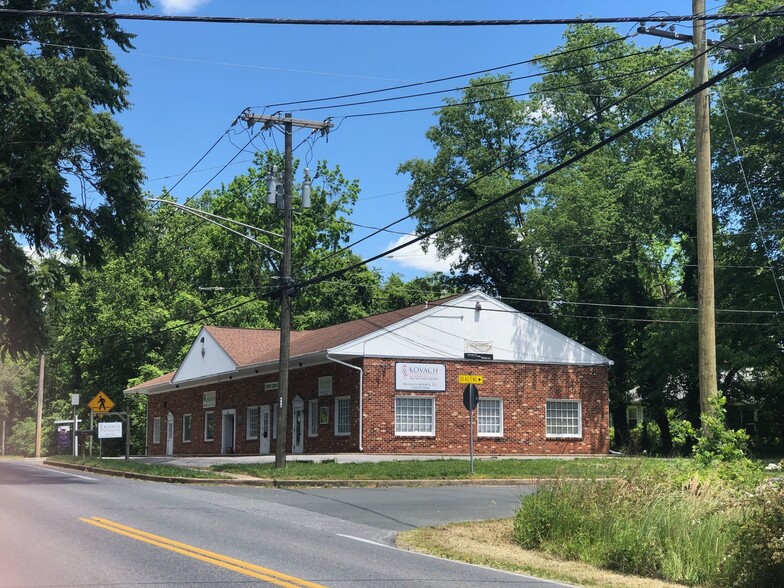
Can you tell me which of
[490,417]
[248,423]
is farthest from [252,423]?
[490,417]

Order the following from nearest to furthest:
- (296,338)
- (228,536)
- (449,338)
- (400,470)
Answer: (228,536)
(400,470)
(449,338)
(296,338)

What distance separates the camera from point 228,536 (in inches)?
461

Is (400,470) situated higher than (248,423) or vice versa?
(248,423)

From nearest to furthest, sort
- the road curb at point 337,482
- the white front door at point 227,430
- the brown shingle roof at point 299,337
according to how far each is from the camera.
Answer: the road curb at point 337,482, the brown shingle roof at point 299,337, the white front door at point 227,430

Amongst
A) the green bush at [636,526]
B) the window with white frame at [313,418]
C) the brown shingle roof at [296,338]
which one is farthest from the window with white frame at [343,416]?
the green bush at [636,526]

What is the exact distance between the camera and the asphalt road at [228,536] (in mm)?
8852

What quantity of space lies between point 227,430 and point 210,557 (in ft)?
106

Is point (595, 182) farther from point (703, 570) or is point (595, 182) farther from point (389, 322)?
point (703, 570)

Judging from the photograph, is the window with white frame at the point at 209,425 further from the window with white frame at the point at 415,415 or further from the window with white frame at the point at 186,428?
the window with white frame at the point at 415,415

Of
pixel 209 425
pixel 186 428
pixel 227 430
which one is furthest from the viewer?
pixel 186 428

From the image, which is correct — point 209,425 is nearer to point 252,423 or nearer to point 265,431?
point 252,423

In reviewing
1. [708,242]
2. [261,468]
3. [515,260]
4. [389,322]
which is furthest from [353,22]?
[515,260]

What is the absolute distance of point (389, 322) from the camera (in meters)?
34.0

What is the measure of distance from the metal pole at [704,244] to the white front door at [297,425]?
23.1 metres
